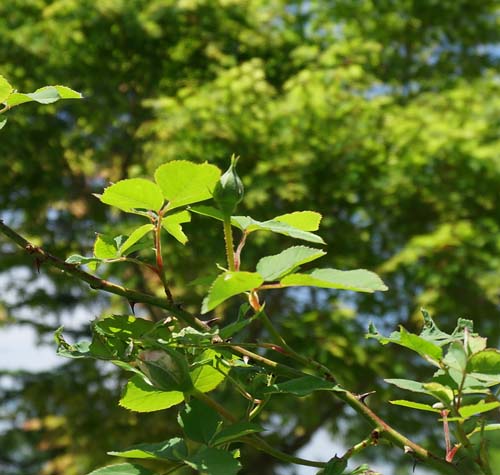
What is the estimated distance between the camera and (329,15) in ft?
21.2

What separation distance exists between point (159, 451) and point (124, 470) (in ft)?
0.08

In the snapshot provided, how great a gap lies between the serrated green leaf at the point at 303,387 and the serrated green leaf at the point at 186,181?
0.12 m

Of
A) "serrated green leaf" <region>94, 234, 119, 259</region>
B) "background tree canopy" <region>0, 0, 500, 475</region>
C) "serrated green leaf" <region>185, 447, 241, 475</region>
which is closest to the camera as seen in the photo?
"serrated green leaf" <region>185, 447, 241, 475</region>

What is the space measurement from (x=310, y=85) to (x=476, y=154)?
1216mm

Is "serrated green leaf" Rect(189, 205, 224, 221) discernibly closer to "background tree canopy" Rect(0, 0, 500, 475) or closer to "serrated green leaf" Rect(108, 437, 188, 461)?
"serrated green leaf" Rect(108, 437, 188, 461)

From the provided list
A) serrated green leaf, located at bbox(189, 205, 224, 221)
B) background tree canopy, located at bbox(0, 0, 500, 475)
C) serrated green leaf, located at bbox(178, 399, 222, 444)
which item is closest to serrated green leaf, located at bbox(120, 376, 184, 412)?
serrated green leaf, located at bbox(178, 399, 222, 444)

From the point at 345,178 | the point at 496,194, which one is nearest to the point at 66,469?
the point at 345,178

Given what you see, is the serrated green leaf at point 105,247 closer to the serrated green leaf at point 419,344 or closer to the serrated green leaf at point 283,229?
the serrated green leaf at point 283,229

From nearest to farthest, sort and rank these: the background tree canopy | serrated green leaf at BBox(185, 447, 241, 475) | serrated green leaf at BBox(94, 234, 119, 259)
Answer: serrated green leaf at BBox(185, 447, 241, 475)
serrated green leaf at BBox(94, 234, 119, 259)
the background tree canopy

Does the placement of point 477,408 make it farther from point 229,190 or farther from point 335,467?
point 229,190

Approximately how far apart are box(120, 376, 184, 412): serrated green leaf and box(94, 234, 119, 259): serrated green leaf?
0.09m

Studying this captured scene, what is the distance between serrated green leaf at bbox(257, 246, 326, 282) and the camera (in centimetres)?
45

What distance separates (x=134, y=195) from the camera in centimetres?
49

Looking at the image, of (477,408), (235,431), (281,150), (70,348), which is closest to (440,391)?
(477,408)
